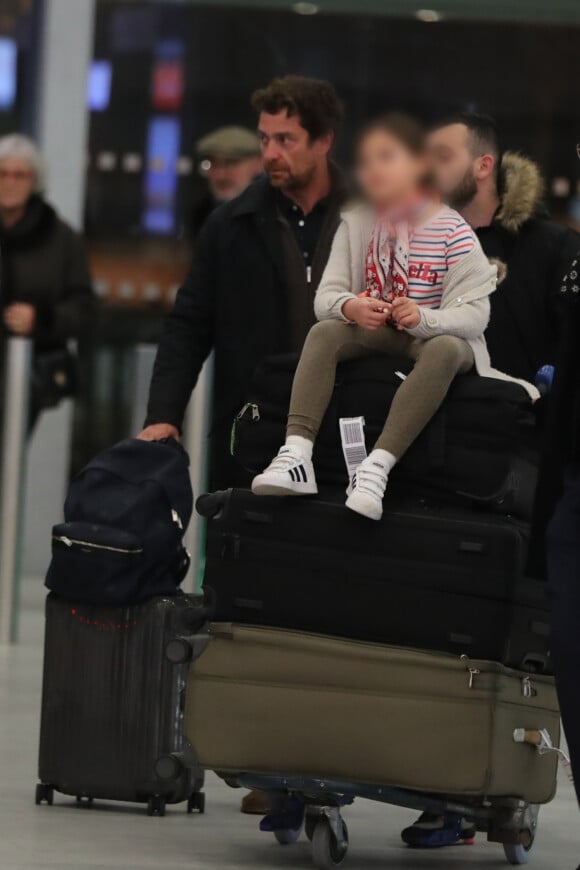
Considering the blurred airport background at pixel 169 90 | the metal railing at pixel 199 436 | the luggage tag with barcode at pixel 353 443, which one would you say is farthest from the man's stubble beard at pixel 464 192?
the blurred airport background at pixel 169 90

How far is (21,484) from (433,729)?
14.8 feet

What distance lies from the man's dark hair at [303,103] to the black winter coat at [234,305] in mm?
187

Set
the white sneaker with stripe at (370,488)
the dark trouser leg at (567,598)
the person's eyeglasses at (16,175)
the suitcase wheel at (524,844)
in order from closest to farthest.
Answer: the dark trouser leg at (567,598), the white sneaker with stripe at (370,488), the suitcase wheel at (524,844), the person's eyeglasses at (16,175)

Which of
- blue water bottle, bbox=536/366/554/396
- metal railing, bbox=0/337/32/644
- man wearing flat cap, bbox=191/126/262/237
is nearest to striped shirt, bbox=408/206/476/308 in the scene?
blue water bottle, bbox=536/366/554/396

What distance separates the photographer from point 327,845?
4109mm

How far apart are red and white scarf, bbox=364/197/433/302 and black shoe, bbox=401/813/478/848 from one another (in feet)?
3.97

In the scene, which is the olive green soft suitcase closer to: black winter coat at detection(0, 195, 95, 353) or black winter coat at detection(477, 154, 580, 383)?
black winter coat at detection(477, 154, 580, 383)

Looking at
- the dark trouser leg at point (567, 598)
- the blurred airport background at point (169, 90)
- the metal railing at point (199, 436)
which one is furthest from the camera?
the blurred airport background at point (169, 90)

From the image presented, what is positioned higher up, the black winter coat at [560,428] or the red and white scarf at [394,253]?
the red and white scarf at [394,253]

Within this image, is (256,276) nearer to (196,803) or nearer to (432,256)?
(432,256)

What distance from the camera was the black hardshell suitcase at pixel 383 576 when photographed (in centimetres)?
396

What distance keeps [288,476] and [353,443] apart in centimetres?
16

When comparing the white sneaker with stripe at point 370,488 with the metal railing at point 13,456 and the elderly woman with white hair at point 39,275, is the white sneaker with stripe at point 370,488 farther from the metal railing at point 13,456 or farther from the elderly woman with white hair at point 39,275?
the elderly woman with white hair at point 39,275

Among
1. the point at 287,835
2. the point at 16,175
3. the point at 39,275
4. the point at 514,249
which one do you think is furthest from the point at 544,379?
the point at 16,175
